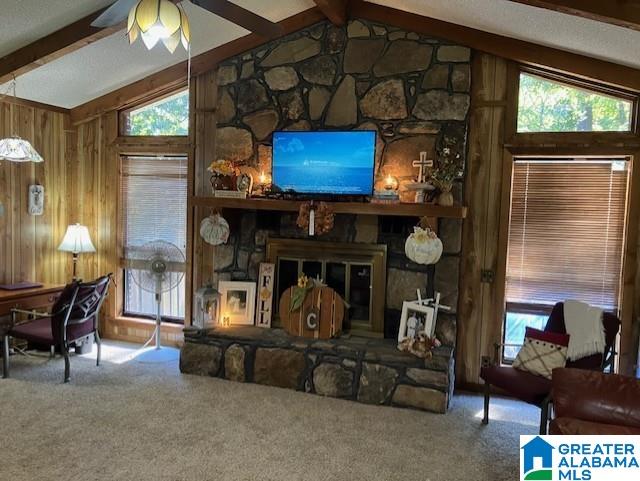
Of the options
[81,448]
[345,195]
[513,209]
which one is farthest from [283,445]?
[513,209]

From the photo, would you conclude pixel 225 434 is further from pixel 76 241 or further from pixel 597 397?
pixel 76 241

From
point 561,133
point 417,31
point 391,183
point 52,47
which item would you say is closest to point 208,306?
point 391,183

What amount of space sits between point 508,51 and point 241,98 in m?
2.36

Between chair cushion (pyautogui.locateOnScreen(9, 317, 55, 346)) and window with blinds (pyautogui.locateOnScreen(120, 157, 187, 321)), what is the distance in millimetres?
1097

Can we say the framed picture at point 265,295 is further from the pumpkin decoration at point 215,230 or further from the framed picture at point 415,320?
the framed picture at point 415,320

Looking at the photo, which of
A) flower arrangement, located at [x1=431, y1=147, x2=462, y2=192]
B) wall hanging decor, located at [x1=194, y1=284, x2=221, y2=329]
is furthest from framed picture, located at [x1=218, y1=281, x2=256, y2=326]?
flower arrangement, located at [x1=431, y1=147, x2=462, y2=192]

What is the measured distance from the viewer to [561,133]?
393 centimetres

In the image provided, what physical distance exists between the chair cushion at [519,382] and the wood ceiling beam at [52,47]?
363 cm

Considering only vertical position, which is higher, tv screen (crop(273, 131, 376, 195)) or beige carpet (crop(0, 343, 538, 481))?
tv screen (crop(273, 131, 376, 195))

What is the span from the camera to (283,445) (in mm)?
3129

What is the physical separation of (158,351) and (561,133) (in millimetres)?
4156

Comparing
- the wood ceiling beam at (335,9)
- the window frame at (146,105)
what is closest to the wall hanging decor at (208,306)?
the window frame at (146,105)

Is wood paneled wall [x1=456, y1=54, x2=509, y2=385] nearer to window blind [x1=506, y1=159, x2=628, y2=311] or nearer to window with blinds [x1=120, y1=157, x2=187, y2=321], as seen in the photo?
window blind [x1=506, y1=159, x2=628, y2=311]

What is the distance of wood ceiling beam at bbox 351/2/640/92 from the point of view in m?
3.62
